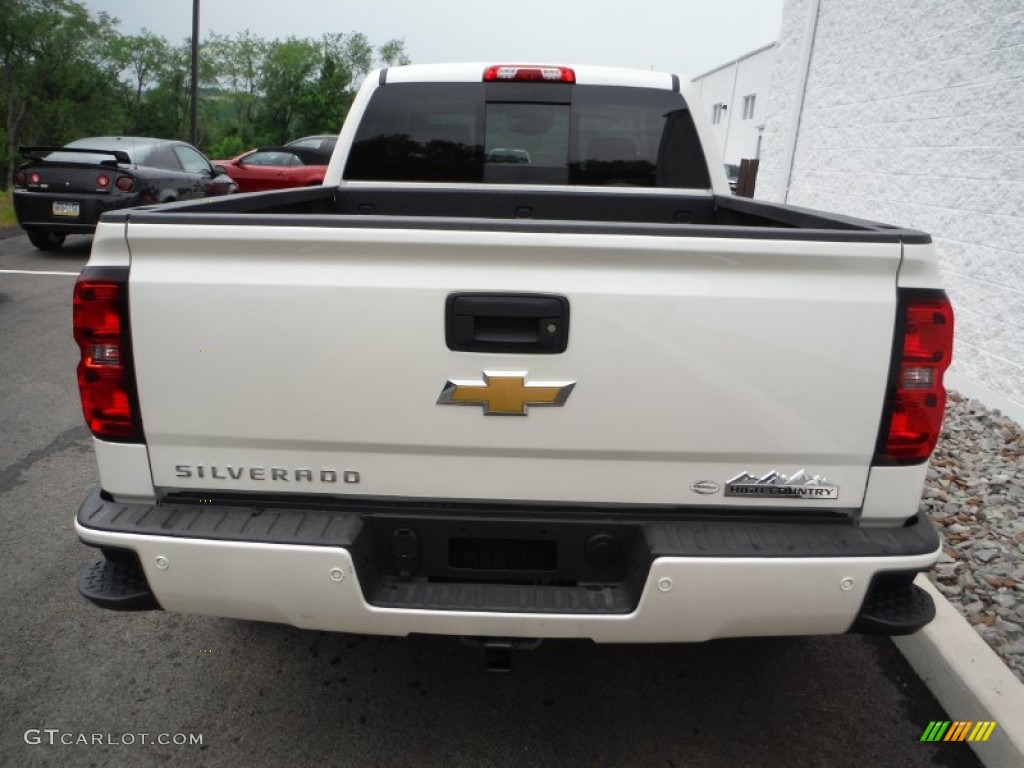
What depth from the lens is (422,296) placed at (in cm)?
197

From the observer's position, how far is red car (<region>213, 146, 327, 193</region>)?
16.0 meters

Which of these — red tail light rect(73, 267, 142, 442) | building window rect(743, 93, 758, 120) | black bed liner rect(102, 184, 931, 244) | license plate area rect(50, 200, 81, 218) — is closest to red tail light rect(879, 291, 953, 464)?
black bed liner rect(102, 184, 931, 244)

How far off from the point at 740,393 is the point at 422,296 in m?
0.86

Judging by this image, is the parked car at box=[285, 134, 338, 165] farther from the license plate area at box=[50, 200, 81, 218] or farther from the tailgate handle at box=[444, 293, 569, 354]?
the tailgate handle at box=[444, 293, 569, 354]

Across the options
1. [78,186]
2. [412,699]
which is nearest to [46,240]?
[78,186]

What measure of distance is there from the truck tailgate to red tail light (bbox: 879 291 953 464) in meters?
0.04

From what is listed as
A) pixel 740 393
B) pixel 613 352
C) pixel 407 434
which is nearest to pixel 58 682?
pixel 407 434

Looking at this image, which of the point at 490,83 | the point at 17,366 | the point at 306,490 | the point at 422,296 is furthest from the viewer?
the point at 17,366

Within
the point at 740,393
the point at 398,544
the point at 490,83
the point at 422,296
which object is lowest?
the point at 398,544

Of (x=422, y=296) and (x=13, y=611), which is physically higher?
(x=422, y=296)

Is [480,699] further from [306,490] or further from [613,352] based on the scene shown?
[613,352]

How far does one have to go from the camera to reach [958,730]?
2.57 metres

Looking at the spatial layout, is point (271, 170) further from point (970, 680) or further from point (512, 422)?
point (970, 680)

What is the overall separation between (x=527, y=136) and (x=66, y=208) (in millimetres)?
8926
